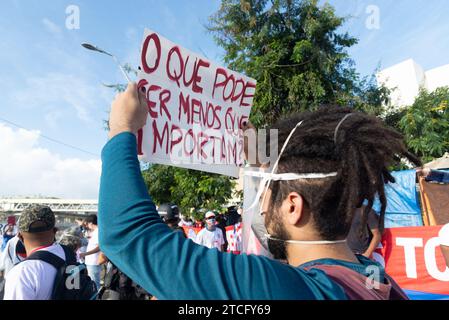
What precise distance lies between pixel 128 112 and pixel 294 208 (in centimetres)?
61

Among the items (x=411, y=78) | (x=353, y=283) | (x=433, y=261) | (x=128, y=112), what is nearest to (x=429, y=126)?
(x=433, y=261)

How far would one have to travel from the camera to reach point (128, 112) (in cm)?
109

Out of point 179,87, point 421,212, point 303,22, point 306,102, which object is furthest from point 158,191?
point 179,87

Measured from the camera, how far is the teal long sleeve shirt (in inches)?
31.7

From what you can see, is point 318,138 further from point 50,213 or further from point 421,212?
point 421,212

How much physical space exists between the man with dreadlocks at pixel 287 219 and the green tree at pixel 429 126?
35.1 feet

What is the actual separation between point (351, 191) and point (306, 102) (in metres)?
11.0

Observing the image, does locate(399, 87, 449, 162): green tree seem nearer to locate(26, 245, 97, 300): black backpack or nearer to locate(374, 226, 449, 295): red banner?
locate(374, 226, 449, 295): red banner

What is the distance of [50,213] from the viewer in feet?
9.23

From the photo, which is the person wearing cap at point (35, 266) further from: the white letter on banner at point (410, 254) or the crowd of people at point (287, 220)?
the white letter on banner at point (410, 254)

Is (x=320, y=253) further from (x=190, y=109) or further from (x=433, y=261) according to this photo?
(x=433, y=261)

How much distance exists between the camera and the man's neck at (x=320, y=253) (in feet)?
3.53

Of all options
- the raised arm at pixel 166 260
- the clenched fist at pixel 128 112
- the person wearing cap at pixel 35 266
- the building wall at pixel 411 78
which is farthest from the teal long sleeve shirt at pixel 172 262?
the building wall at pixel 411 78

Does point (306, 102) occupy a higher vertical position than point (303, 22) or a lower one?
lower
